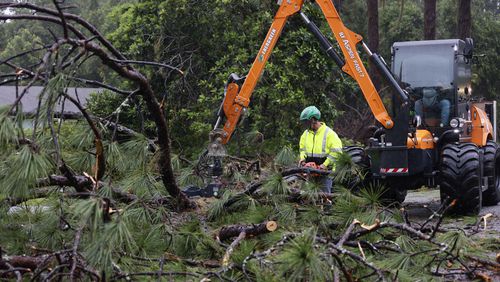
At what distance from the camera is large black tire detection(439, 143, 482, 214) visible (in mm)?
10047

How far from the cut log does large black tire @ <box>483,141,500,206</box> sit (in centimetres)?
614

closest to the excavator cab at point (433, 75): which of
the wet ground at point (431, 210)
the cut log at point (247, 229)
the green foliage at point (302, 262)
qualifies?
the wet ground at point (431, 210)

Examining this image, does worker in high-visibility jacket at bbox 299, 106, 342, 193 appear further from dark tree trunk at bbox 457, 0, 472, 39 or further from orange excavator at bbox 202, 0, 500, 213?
dark tree trunk at bbox 457, 0, 472, 39

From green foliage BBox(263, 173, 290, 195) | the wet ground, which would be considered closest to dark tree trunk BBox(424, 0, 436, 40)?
the wet ground

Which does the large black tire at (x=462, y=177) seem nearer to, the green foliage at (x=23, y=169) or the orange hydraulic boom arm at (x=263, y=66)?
the orange hydraulic boom arm at (x=263, y=66)

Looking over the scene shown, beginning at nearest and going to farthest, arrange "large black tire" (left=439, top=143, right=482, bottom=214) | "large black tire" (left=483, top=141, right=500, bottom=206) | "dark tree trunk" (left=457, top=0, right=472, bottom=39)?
"large black tire" (left=439, top=143, right=482, bottom=214) < "large black tire" (left=483, top=141, right=500, bottom=206) < "dark tree trunk" (left=457, top=0, right=472, bottom=39)

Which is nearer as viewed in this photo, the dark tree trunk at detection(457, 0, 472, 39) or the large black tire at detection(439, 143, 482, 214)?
the large black tire at detection(439, 143, 482, 214)

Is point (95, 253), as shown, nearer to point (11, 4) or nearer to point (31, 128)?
point (31, 128)

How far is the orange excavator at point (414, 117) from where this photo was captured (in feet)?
33.4

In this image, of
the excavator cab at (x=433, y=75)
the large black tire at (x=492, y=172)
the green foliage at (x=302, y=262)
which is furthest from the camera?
the large black tire at (x=492, y=172)

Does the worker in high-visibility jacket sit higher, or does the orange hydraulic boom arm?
the orange hydraulic boom arm

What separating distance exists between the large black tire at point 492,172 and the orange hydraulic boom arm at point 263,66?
2.06 m

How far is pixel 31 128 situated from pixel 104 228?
2.83 ft

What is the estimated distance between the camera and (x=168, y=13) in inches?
674
